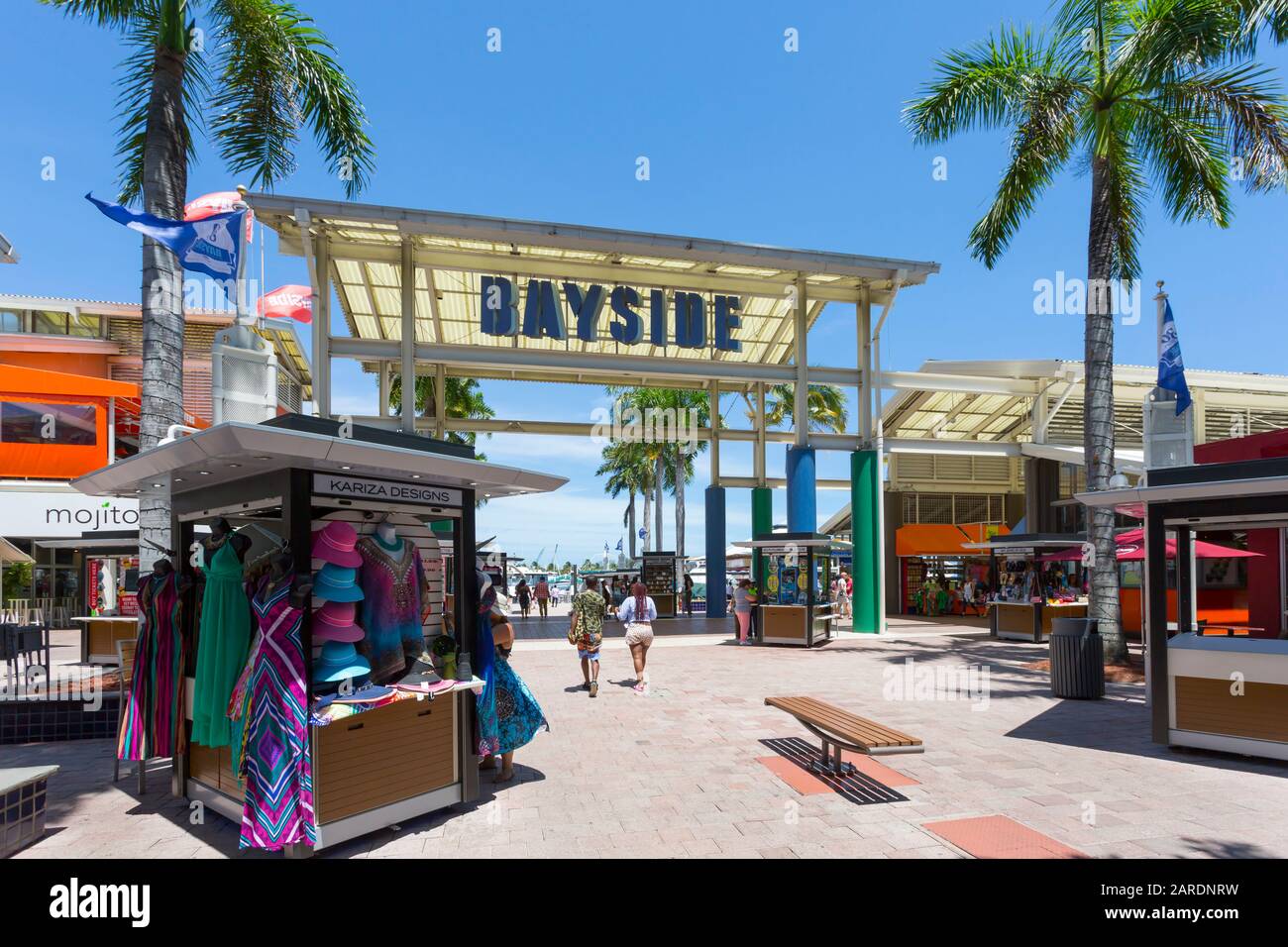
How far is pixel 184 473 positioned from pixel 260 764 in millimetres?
2475

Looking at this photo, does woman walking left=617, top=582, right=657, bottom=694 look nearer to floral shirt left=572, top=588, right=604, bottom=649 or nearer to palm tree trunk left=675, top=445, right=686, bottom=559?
floral shirt left=572, top=588, right=604, bottom=649

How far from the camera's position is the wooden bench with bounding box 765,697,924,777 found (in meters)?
5.70

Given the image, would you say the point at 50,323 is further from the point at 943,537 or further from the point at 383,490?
the point at 943,537

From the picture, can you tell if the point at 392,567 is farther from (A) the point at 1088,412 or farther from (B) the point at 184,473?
A: (A) the point at 1088,412

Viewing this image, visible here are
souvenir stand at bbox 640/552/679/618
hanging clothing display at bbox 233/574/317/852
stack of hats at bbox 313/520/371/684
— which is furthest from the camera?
souvenir stand at bbox 640/552/679/618

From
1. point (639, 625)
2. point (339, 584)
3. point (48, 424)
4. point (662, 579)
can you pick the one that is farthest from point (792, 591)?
point (48, 424)

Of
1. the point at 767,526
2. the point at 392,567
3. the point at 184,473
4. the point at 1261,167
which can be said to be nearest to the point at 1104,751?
the point at 392,567

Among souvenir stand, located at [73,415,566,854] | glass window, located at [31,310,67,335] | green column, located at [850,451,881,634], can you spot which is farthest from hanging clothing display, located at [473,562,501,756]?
glass window, located at [31,310,67,335]

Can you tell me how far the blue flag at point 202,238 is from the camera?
23.3 ft

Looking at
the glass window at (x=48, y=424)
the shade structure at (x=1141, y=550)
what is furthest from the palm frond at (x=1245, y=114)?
the glass window at (x=48, y=424)

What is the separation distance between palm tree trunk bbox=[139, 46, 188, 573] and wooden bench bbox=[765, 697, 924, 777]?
735cm

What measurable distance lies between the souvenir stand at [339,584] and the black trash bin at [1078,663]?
8.06m

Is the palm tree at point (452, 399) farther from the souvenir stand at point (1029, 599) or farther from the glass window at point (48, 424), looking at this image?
the souvenir stand at point (1029, 599)
